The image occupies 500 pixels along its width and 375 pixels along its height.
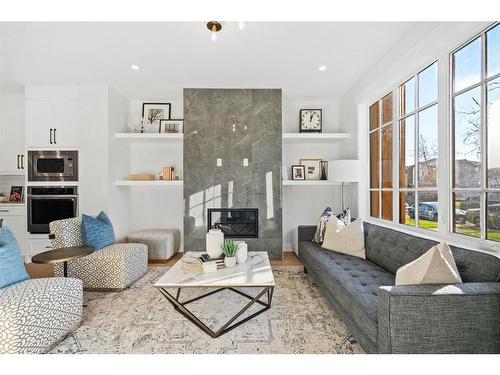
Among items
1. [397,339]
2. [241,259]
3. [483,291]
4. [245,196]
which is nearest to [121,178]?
[245,196]

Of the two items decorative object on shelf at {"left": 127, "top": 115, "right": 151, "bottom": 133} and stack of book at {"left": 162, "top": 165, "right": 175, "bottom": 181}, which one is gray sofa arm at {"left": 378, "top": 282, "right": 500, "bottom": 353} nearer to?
stack of book at {"left": 162, "top": 165, "right": 175, "bottom": 181}

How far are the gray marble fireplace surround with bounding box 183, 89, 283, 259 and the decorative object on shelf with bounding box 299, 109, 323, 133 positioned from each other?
2.03 feet

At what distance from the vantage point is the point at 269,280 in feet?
6.71

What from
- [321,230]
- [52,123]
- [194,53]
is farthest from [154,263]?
[194,53]

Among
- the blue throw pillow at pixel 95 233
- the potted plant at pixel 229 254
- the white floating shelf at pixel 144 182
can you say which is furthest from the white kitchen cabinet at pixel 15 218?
the potted plant at pixel 229 254

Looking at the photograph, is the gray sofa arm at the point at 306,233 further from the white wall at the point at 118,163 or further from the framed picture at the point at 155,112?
the framed picture at the point at 155,112

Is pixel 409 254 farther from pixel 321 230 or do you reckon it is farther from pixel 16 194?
pixel 16 194

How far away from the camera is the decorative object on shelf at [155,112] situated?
4520 mm

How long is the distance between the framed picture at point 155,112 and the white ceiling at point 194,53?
483 millimetres

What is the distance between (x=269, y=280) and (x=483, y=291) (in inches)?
50.4

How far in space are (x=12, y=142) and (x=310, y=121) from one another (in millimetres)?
4905

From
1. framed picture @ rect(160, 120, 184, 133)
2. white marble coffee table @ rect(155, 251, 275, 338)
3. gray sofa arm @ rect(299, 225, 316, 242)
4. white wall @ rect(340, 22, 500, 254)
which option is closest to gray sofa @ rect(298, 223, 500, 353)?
→ white wall @ rect(340, 22, 500, 254)

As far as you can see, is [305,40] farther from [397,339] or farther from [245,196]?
[397,339]

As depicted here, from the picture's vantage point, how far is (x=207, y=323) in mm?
2156
